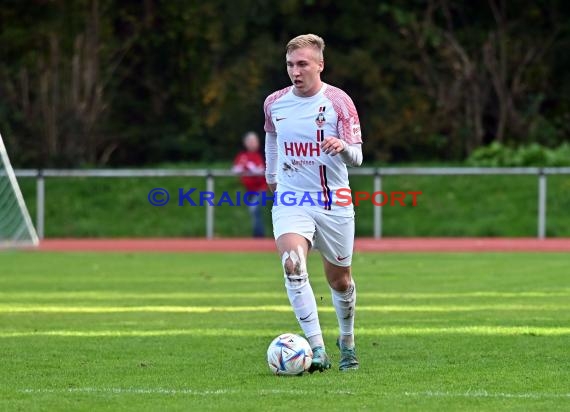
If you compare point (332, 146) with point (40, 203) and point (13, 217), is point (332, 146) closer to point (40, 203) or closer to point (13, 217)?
point (13, 217)

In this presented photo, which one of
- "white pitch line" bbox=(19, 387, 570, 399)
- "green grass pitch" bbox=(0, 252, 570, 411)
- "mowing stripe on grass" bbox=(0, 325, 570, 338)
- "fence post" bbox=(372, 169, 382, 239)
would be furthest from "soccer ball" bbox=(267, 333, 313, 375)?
"fence post" bbox=(372, 169, 382, 239)

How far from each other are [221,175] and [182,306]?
1605 cm

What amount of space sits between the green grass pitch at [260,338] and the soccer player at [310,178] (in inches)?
22.9

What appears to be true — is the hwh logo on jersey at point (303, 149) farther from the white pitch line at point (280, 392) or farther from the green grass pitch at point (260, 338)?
the white pitch line at point (280, 392)

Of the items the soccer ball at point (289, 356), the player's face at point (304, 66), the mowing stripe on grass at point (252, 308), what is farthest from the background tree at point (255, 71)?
the soccer ball at point (289, 356)

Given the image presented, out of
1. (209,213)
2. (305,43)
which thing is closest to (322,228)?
(305,43)

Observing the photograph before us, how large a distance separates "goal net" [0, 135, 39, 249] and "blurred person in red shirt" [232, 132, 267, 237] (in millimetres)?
4101

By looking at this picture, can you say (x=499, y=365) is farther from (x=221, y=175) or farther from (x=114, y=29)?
(x=114, y=29)

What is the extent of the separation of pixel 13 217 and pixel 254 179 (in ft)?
15.5

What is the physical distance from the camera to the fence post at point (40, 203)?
31203mm

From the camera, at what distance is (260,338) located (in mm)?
12523

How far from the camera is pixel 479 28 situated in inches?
1741

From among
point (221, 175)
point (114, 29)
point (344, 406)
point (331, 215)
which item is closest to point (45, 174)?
point (221, 175)

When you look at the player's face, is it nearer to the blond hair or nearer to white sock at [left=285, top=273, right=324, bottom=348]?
the blond hair
